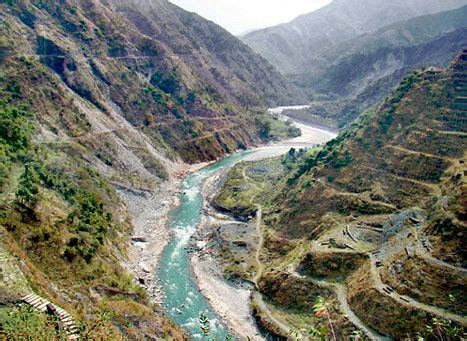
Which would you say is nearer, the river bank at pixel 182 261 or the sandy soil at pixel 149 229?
the river bank at pixel 182 261

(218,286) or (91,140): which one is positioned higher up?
(91,140)

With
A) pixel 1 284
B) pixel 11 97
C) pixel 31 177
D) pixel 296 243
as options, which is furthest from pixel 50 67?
pixel 1 284

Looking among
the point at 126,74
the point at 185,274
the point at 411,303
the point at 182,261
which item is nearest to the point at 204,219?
the point at 182,261

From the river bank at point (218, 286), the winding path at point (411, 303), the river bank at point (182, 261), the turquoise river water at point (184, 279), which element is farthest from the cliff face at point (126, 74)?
the winding path at point (411, 303)

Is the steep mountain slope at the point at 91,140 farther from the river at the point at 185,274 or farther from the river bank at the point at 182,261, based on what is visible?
the river at the point at 185,274

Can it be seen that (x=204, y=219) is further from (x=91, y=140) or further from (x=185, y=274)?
(x=91, y=140)

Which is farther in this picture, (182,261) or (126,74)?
(126,74)

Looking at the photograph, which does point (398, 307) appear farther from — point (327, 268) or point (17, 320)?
point (17, 320)
